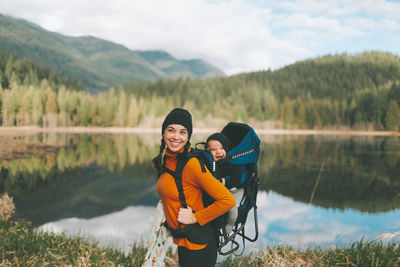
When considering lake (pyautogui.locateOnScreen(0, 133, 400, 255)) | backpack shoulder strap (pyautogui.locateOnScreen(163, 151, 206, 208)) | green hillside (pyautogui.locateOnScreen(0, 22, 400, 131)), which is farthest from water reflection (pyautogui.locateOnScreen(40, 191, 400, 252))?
green hillside (pyautogui.locateOnScreen(0, 22, 400, 131))

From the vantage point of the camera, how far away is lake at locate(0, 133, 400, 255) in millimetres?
11211

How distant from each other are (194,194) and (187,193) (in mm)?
73

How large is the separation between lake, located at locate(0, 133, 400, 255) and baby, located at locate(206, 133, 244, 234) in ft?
15.3

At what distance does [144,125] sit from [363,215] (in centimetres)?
7548

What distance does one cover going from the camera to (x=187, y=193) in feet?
8.60

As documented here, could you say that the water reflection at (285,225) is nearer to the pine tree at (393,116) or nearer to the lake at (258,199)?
the lake at (258,199)

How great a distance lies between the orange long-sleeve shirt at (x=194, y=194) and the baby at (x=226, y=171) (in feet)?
1.01

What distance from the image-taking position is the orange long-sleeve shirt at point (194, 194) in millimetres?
2492

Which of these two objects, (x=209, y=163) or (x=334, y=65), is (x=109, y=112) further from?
(x=334, y=65)

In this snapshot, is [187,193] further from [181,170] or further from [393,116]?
[393,116]

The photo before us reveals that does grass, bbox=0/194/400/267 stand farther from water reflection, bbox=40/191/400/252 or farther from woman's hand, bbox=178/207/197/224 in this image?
water reflection, bbox=40/191/400/252

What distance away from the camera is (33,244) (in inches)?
231

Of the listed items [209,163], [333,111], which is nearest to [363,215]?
[209,163]

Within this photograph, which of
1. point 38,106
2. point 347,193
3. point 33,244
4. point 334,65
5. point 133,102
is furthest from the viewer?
point 334,65
